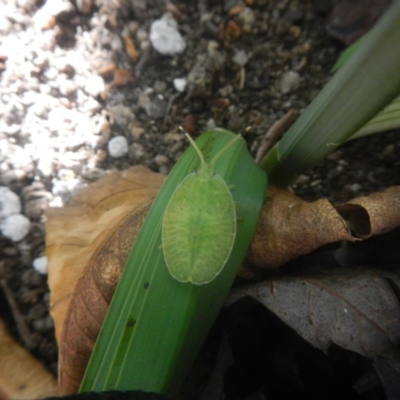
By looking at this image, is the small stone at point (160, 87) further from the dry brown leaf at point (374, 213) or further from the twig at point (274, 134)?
the dry brown leaf at point (374, 213)

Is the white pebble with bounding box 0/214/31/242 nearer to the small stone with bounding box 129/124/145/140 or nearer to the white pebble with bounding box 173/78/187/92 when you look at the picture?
the small stone with bounding box 129/124/145/140

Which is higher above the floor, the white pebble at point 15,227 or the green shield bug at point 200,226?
the green shield bug at point 200,226

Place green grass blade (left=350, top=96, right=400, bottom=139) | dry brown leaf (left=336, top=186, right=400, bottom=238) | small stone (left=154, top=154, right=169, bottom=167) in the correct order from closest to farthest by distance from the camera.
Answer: dry brown leaf (left=336, top=186, right=400, bottom=238)
green grass blade (left=350, top=96, right=400, bottom=139)
small stone (left=154, top=154, right=169, bottom=167)

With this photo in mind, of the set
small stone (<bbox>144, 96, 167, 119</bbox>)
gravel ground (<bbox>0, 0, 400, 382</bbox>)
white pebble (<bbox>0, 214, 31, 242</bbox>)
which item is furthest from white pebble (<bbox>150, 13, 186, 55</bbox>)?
white pebble (<bbox>0, 214, 31, 242</bbox>)

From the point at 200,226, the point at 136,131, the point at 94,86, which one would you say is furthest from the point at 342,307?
the point at 94,86

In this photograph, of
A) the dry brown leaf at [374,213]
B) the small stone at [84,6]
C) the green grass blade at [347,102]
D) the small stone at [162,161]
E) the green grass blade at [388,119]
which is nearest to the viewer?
the green grass blade at [347,102]

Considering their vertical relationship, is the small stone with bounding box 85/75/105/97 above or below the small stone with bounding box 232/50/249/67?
below

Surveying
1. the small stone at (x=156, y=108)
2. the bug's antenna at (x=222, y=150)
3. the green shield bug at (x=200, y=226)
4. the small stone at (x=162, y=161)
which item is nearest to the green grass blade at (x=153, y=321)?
the green shield bug at (x=200, y=226)
